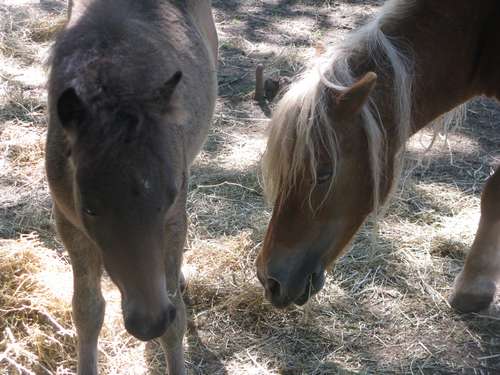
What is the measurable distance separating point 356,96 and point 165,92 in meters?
0.78

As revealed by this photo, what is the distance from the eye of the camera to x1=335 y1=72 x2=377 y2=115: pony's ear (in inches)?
97.7

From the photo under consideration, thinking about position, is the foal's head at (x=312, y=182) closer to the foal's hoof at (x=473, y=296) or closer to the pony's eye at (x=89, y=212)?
the pony's eye at (x=89, y=212)

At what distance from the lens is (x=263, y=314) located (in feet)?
12.1

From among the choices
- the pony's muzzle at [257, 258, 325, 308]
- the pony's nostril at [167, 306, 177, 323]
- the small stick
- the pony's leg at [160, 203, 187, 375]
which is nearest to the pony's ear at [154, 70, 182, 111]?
the pony's leg at [160, 203, 187, 375]

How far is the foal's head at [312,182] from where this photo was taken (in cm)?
265

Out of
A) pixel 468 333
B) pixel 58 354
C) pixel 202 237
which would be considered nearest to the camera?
pixel 58 354

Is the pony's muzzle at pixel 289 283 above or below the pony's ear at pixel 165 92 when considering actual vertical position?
below

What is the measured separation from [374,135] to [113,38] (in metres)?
1.25

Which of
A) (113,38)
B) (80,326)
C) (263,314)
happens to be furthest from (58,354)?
(113,38)

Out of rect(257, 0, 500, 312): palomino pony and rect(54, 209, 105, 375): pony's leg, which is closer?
rect(257, 0, 500, 312): palomino pony

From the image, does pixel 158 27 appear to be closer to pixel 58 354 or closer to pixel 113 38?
pixel 113 38

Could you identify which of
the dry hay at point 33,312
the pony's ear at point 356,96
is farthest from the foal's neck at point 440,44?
the dry hay at point 33,312

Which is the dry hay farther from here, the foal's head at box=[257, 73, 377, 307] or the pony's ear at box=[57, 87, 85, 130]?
the pony's ear at box=[57, 87, 85, 130]

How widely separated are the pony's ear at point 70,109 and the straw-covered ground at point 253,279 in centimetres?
149
